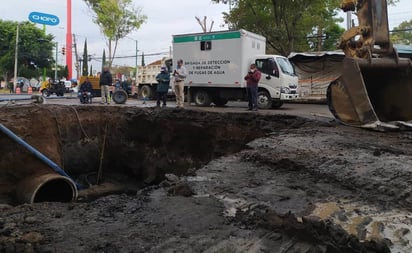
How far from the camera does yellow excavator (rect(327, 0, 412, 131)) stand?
827cm

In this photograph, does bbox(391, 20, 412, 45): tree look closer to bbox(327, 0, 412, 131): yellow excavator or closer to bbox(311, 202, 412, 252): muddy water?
bbox(327, 0, 412, 131): yellow excavator

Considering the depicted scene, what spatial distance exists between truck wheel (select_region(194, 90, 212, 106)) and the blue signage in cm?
2564

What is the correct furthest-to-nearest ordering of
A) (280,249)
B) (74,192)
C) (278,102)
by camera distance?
1. (278,102)
2. (74,192)
3. (280,249)

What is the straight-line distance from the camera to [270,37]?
25656 mm

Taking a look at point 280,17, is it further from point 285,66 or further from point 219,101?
point 219,101

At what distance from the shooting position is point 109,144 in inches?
500

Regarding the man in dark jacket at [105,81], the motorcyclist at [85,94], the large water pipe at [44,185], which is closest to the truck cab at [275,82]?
the man in dark jacket at [105,81]

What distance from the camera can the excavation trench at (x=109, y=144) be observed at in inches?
396

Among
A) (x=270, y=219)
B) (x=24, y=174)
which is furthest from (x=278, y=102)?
(x=270, y=219)

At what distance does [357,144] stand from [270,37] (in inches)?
784

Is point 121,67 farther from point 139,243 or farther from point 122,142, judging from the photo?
point 139,243

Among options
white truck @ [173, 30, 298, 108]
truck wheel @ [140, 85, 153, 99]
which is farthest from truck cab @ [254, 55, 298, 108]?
truck wheel @ [140, 85, 153, 99]

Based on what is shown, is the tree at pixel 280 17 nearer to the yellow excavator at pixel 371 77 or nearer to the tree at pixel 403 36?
the yellow excavator at pixel 371 77

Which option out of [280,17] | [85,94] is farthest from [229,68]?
[280,17]
